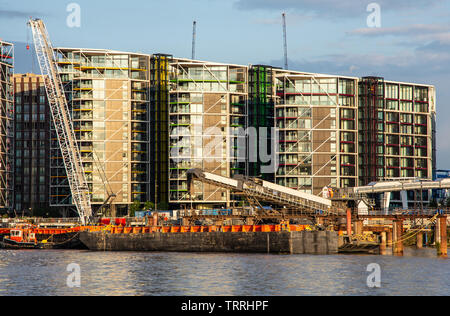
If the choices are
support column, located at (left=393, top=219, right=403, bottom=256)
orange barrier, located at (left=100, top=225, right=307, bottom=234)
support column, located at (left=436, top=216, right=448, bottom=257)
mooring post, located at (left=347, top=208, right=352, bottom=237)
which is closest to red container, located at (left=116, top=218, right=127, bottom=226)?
orange barrier, located at (left=100, top=225, right=307, bottom=234)

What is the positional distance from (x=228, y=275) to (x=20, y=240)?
248 ft

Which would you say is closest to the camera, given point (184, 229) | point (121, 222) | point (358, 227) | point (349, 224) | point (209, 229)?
point (349, 224)

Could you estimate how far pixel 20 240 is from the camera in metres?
151

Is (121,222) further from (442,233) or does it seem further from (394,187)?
(442,233)

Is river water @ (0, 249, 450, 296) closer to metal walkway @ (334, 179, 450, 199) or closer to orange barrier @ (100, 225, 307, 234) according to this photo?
orange barrier @ (100, 225, 307, 234)

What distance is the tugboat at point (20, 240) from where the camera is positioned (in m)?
150

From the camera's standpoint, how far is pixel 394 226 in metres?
117

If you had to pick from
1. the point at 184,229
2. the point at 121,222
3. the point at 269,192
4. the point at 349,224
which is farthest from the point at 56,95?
the point at 349,224

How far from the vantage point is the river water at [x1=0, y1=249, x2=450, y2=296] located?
75.2 m

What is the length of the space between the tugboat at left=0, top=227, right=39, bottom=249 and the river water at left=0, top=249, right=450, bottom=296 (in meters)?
32.2

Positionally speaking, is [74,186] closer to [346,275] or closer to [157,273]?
[157,273]
